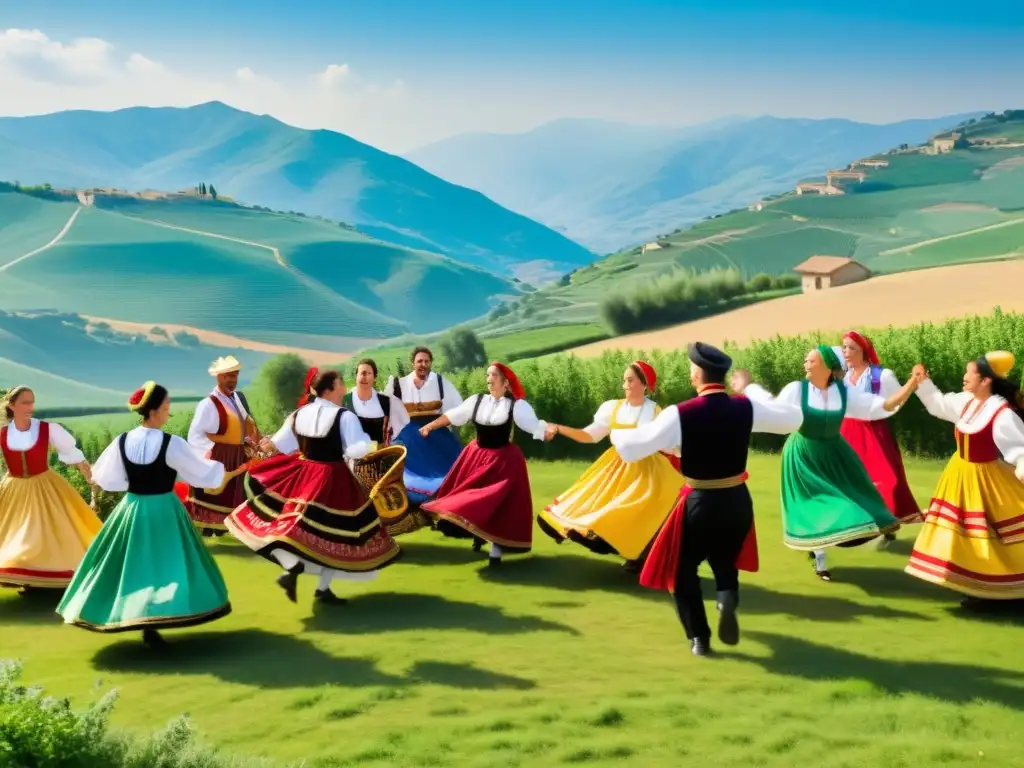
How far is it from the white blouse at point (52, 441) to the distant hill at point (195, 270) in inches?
3410

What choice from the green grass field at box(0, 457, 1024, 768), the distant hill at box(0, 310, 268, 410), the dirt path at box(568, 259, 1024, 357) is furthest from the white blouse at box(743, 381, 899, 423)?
the distant hill at box(0, 310, 268, 410)

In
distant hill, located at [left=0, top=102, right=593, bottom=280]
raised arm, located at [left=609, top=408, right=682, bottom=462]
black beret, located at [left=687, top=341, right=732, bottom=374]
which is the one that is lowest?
raised arm, located at [left=609, top=408, right=682, bottom=462]

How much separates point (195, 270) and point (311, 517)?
9328cm

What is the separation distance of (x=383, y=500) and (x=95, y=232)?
94.6m

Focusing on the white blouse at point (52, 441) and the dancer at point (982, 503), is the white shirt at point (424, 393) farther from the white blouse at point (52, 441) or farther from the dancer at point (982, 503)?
the dancer at point (982, 503)

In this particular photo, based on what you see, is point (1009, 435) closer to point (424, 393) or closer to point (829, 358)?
point (829, 358)

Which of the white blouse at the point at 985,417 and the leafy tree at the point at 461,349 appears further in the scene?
the leafy tree at the point at 461,349

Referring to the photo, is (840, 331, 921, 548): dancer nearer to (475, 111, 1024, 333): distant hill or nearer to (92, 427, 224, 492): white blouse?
(92, 427, 224, 492): white blouse

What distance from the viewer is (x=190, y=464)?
7.09 metres

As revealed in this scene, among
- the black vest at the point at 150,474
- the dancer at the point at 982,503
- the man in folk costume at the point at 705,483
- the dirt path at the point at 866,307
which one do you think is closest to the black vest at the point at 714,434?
the man in folk costume at the point at 705,483

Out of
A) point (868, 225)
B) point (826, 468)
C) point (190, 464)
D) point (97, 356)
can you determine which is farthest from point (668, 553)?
A: point (97, 356)

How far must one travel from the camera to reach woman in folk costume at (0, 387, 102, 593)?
327 inches

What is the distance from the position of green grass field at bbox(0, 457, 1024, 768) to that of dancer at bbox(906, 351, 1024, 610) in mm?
341

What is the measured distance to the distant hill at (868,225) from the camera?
187 ft
